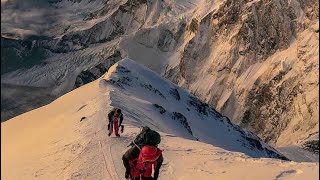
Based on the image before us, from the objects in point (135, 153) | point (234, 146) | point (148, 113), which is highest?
point (135, 153)

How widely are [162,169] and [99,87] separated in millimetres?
→ 40156

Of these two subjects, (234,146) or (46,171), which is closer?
(46,171)

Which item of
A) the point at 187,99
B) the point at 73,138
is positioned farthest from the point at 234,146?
the point at 73,138

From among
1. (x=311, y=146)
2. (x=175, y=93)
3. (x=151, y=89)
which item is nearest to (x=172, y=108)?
(x=151, y=89)

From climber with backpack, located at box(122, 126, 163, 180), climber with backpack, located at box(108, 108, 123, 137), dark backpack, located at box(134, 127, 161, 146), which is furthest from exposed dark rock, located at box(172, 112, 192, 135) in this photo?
dark backpack, located at box(134, 127, 161, 146)

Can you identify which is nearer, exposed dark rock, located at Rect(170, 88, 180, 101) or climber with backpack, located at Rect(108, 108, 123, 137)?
climber with backpack, located at Rect(108, 108, 123, 137)

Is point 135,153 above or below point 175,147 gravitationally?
above

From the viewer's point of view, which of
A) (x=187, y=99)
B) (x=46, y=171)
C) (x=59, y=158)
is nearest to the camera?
(x=46, y=171)

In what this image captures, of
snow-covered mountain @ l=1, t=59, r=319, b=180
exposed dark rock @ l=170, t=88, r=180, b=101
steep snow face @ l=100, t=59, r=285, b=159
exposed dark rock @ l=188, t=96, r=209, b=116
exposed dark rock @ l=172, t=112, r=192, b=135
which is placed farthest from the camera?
exposed dark rock @ l=188, t=96, r=209, b=116

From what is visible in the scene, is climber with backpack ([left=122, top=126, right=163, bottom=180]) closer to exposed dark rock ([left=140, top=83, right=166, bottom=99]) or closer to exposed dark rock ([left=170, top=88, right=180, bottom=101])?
exposed dark rock ([left=140, top=83, right=166, bottom=99])

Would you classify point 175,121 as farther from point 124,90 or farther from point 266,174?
point 266,174

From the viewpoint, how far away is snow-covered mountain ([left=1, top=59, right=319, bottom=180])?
25719mm

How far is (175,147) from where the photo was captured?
104 ft

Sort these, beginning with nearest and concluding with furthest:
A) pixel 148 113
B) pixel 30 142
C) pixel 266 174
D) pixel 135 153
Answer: pixel 135 153 → pixel 266 174 → pixel 30 142 → pixel 148 113
